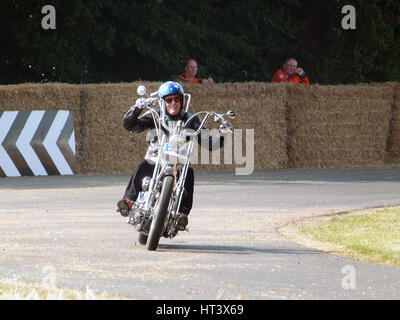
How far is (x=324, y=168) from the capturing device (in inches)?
923

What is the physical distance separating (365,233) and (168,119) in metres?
2.73

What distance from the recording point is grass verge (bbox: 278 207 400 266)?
10.8 metres

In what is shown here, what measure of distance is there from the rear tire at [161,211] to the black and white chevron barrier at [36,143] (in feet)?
34.1

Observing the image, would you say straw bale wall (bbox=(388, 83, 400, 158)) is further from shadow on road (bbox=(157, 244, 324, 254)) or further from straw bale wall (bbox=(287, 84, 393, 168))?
shadow on road (bbox=(157, 244, 324, 254))

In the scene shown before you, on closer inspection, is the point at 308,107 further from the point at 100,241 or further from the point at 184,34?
the point at 100,241

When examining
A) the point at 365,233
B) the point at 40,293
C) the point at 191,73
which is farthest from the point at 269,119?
the point at 40,293

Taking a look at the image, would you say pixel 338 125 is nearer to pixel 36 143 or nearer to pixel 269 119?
pixel 269 119

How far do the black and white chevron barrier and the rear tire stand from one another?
10.4 metres

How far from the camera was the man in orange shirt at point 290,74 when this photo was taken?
23.8 meters

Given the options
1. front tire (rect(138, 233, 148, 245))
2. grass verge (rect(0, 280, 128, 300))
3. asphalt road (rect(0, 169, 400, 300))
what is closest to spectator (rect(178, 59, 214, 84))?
asphalt road (rect(0, 169, 400, 300))

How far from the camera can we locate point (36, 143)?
825 inches

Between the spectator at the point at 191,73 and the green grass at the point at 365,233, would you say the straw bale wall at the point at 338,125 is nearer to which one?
the spectator at the point at 191,73

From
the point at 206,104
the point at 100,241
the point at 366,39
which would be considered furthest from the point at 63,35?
the point at 100,241

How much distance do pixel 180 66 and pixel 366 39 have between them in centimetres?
492
